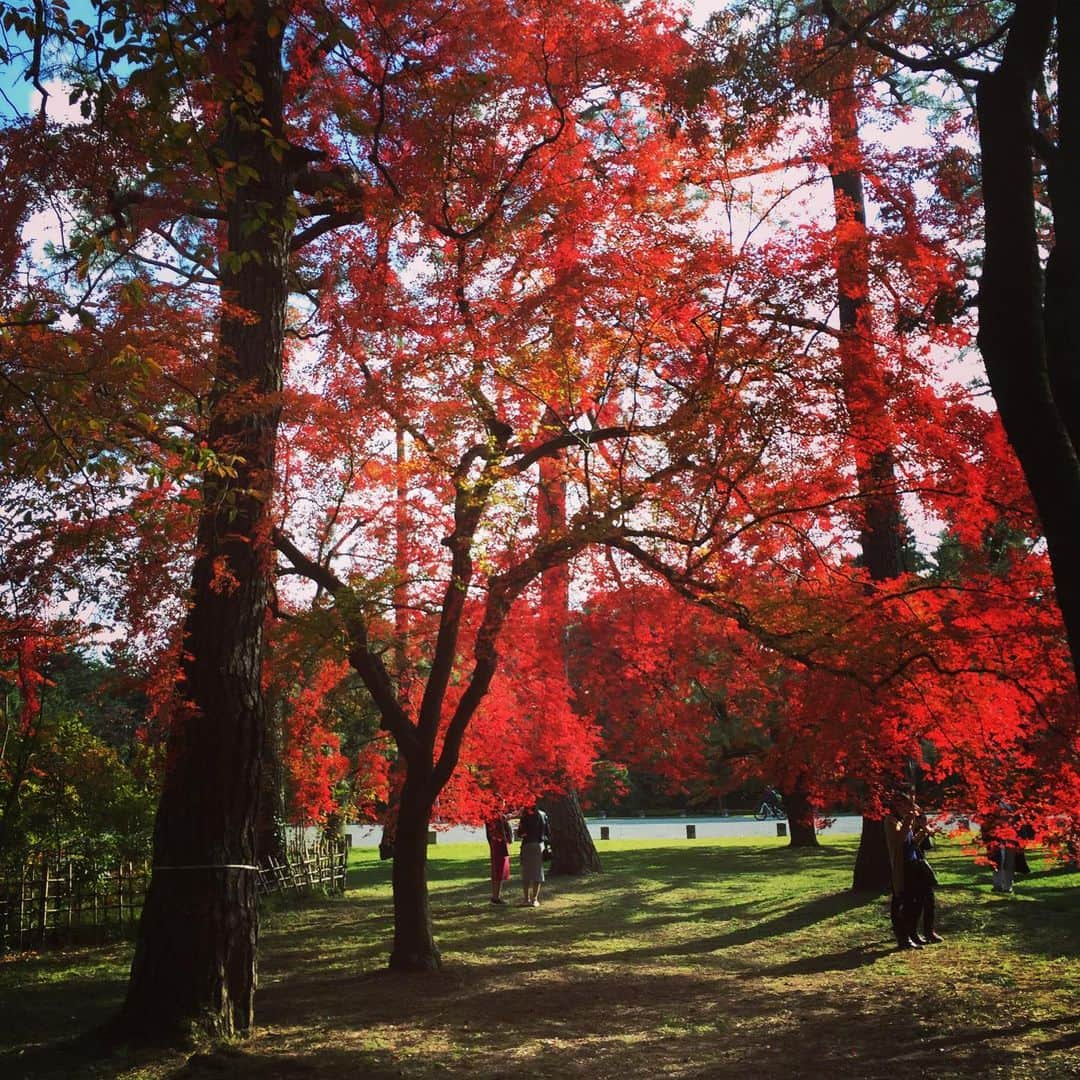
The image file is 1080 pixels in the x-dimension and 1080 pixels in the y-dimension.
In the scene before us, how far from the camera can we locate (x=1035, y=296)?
530 cm

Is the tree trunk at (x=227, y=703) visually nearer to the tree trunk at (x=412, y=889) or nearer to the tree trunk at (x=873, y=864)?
the tree trunk at (x=412, y=889)

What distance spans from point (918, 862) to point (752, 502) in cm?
468

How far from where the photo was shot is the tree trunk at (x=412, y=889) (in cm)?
1090

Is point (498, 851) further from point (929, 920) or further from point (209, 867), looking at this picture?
point (209, 867)

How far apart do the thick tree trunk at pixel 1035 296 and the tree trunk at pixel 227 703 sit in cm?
469

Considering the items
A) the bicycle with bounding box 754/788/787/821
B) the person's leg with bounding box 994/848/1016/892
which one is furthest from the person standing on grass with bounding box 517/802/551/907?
the bicycle with bounding box 754/788/787/821

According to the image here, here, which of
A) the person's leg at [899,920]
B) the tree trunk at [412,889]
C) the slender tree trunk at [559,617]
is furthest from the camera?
the slender tree trunk at [559,617]

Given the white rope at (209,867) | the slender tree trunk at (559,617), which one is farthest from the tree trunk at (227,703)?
the slender tree trunk at (559,617)

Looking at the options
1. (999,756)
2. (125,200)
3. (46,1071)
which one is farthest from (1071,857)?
(125,200)

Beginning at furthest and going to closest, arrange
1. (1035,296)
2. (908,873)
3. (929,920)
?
(929,920), (908,873), (1035,296)

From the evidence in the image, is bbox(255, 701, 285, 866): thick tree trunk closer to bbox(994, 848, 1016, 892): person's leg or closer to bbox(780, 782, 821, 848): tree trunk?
bbox(994, 848, 1016, 892): person's leg

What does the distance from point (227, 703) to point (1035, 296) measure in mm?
6578

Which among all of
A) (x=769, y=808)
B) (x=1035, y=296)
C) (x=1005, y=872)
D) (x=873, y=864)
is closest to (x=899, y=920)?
(x=873, y=864)

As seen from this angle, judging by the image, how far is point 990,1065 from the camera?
22.5 ft
